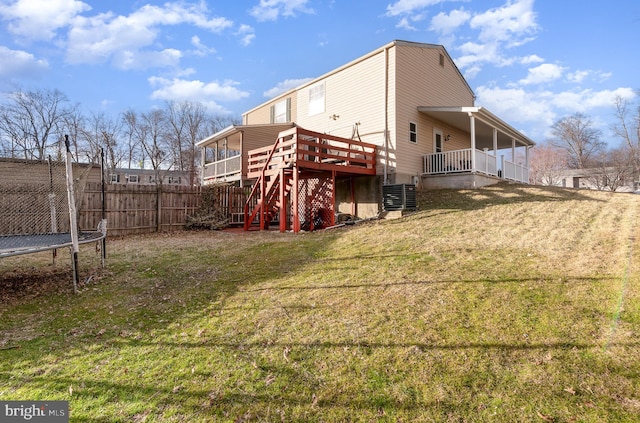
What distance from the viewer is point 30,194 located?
9930mm

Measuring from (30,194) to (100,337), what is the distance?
933 centimetres

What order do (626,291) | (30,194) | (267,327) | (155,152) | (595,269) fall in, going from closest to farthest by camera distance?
(267,327) → (626,291) → (595,269) → (30,194) → (155,152)

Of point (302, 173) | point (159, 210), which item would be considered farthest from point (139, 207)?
point (302, 173)

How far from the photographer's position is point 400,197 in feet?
36.2

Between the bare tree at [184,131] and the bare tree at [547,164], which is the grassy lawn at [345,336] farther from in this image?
the bare tree at [547,164]

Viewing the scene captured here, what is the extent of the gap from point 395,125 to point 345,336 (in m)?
10.9

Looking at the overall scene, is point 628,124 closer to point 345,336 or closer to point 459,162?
point 459,162

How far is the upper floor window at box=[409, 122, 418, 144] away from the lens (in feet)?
44.5

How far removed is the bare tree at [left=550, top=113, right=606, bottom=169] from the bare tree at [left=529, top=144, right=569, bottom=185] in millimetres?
1357

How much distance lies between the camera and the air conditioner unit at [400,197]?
1095 cm

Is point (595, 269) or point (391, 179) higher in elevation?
point (391, 179)

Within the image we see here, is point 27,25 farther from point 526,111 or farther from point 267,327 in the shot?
point 526,111

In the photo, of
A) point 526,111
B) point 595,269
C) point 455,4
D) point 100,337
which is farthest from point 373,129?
point 526,111

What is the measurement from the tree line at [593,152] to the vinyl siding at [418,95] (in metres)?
19.0
